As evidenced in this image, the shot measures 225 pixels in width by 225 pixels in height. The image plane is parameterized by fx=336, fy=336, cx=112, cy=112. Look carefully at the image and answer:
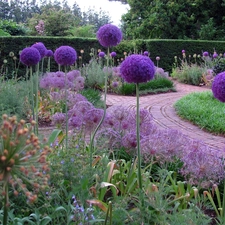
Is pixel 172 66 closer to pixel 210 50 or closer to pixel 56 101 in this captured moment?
pixel 210 50

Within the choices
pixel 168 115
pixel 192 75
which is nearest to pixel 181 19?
pixel 192 75

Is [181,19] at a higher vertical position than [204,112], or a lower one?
higher

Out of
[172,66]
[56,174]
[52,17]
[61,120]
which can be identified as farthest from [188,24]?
[56,174]

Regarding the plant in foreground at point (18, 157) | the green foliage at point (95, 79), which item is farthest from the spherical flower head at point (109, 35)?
the green foliage at point (95, 79)

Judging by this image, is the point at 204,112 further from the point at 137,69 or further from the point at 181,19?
the point at 181,19

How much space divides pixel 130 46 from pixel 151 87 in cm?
545

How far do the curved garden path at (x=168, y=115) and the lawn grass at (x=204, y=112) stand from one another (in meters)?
0.13

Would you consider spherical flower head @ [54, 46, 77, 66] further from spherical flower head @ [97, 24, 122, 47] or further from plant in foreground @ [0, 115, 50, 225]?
plant in foreground @ [0, 115, 50, 225]

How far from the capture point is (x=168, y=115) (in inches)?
276

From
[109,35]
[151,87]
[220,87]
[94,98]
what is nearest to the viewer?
[220,87]

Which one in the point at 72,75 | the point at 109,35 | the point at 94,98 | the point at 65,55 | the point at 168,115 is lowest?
the point at 168,115

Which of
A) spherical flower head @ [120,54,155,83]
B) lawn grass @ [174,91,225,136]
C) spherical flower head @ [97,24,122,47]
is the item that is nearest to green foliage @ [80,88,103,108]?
lawn grass @ [174,91,225,136]

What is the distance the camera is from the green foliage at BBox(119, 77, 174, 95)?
984cm

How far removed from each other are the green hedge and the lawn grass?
538cm
